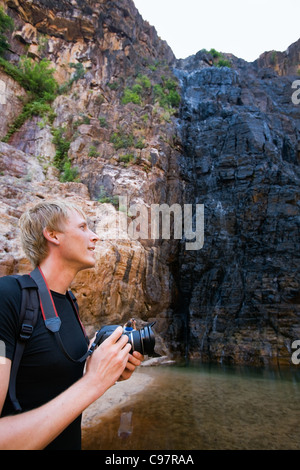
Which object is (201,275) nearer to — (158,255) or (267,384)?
(158,255)

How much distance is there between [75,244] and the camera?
1.30 meters

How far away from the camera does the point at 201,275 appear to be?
1656 cm

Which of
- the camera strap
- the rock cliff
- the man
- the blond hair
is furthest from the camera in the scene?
the rock cliff

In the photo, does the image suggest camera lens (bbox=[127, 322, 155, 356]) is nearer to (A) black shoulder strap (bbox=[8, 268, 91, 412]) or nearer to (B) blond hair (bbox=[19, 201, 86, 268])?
(A) black shoulder strap (bbox=[8, 268, 91, 412])

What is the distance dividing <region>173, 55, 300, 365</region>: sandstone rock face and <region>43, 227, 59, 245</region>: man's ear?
14.5 m

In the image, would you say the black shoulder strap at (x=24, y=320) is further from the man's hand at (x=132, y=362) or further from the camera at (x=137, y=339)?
the man's hand at (x=132, y=362)

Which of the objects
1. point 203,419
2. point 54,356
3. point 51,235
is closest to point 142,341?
point 54,356

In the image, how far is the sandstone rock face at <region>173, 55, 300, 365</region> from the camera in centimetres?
1406

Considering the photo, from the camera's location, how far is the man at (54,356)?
2.65 ft

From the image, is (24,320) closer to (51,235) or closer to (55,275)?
(55,275)

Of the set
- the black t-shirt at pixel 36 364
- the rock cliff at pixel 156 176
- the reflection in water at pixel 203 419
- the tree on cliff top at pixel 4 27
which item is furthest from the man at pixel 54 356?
the tree on cliff top at pixel 4 27

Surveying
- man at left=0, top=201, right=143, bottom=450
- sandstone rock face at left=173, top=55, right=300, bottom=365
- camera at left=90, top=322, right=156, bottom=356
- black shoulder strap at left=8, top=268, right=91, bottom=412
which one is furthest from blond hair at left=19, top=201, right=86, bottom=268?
sandstone rock face at left=173, top=55, right=300, bottom=365

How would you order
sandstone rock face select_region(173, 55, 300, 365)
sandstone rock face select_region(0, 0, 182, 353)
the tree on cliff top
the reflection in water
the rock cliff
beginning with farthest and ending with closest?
the tree on cliff top → sandstone rock face select_region(173, 55, 300, 365) → the rock cliff → sandstone rock face select_region(0, 0, 182, 353) → the reflection in water

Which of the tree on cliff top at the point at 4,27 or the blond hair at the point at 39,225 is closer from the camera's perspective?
the blond hair at the point at 39,225
